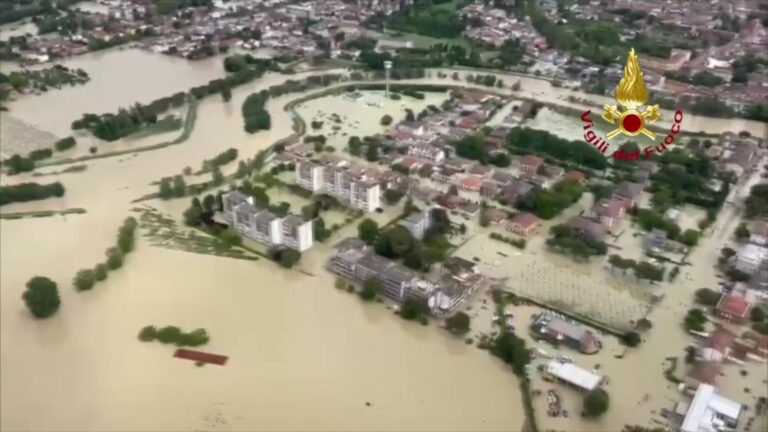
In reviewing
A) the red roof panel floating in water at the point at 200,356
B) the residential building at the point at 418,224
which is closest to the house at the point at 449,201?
the residential building at the point at 418,224

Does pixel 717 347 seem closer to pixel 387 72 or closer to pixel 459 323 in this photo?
pixel 459 323

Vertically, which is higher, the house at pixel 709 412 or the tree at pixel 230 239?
the house at pixel 709 412

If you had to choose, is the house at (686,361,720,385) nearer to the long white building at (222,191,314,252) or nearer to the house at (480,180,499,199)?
the house at (480,180,499,199)

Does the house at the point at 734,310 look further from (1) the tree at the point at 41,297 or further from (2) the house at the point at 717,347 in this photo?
(1) the tree at the point at 41,297

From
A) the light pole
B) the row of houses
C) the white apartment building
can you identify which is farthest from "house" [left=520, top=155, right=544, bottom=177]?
the light pole

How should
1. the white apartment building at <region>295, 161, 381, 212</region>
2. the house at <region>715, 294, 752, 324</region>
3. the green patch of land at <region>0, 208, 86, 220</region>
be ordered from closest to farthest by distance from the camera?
the house at <region>715, 294, 752, 324</region>
the green patch of land at <region>0, 208, 86, 220</region>
the white apartment building at <region>295, 161, 381, 212</region>

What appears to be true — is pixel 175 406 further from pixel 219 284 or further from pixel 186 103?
pixel 186 103
